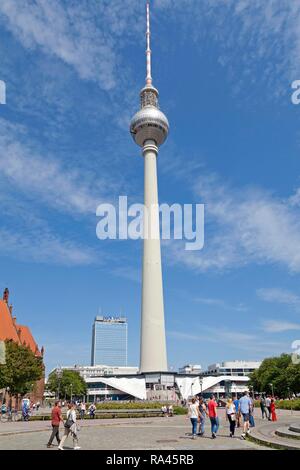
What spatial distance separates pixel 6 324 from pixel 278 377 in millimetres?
55743

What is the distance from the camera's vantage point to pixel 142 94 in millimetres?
116375

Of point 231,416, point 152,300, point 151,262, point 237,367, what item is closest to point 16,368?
point 231,416

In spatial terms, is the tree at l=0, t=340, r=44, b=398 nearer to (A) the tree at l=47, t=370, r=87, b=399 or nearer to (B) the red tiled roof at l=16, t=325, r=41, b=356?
(B) the red tiled roof at l=16, t=325, r=41, b=356

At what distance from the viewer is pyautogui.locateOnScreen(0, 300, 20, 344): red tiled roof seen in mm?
77625

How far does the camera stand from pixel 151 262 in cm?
9612

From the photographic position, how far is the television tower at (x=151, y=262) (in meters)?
93.0

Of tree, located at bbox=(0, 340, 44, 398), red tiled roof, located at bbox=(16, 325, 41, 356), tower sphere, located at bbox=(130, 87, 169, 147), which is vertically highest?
tower sphere, located at bbox=(130, 87, 169, 147)

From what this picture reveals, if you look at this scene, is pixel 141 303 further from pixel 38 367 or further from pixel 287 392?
pixel 38 367

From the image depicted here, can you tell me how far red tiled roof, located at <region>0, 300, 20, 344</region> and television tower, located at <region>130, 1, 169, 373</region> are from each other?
88.6 ft

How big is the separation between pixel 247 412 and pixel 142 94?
10732 centimetres

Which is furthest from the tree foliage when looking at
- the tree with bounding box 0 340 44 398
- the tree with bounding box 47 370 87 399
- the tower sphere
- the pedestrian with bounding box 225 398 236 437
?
the pedestrian with bounding box 225 398 236 437

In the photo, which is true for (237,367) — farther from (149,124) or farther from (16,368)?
(16,368)
